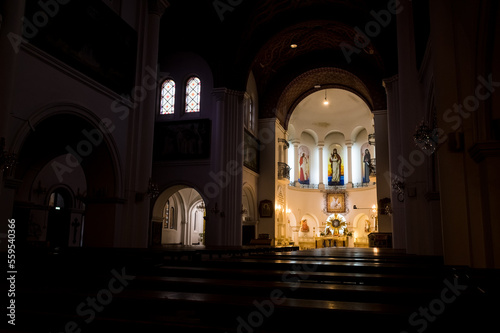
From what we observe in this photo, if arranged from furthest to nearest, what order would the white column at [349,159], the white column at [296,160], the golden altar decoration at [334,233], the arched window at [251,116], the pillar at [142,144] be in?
the white column at [349,159] → the white column at [296,160] → the golden altar decoration at [334,233] → the arched window at [251,116] → the pillar at [142,144]

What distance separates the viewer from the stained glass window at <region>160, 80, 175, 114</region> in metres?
18.6

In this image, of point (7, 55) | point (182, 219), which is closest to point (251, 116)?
point (182, 219)

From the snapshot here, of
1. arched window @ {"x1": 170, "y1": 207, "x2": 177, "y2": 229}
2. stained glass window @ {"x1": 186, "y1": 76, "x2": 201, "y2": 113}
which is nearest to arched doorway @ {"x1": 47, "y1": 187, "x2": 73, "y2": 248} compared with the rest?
stained glass window @ {"x1": 186, "y1": 76, "x2": 201, "y2": 113}

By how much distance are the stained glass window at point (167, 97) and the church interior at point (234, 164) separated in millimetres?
68

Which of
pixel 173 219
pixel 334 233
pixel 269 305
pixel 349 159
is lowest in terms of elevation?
pixel 269 305

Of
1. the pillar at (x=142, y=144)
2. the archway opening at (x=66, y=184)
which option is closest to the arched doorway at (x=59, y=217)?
the archway opening at (x=66, y=184)

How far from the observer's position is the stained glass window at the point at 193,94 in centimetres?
1828

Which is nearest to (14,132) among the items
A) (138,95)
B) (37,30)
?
(37,30)

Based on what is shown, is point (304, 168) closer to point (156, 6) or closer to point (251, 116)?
point (251, 116)

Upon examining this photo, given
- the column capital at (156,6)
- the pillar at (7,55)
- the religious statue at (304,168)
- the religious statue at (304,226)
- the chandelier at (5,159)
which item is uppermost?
the column capital at (156,6)

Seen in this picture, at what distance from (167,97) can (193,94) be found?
1.27m

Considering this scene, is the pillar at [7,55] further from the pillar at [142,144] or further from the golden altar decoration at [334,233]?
the golden altar decoration at [334,233]

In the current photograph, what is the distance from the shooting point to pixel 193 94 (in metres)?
18.5

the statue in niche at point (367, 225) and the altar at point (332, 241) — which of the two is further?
the statue in niche at point (367, 225)
